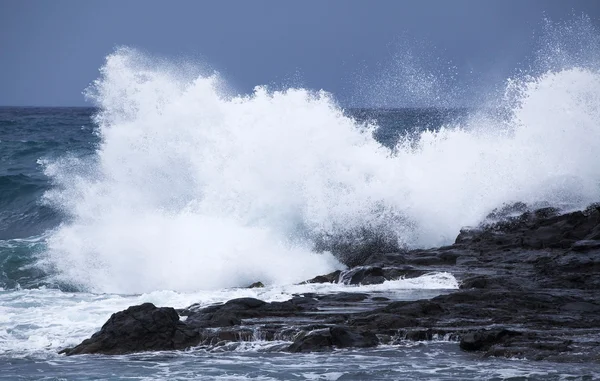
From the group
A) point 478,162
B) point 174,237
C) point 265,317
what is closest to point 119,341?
point 265,317

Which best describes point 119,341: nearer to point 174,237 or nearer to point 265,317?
point 265,317

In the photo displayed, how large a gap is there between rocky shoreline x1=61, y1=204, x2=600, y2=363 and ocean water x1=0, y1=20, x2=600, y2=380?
0.86m

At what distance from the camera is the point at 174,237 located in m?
17.5

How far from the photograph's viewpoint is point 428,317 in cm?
1086

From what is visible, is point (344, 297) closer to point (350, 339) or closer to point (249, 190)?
point (350, 339)

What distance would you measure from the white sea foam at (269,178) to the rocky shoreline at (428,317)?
Answer: 10.6 feet

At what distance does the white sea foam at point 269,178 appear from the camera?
1683cm

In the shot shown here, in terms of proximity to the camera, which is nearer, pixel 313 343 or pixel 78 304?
pixel 313 343

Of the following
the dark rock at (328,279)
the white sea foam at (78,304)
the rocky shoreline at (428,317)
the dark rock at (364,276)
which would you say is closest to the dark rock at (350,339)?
the rocky shoreline at (428,317)

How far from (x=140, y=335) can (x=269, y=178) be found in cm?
854

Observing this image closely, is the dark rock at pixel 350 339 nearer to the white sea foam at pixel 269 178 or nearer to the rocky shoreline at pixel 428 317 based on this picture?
the rocky shoreline at pixel 428 317

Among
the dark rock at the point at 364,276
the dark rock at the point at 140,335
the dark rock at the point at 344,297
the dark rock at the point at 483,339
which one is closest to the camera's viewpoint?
the dark rock at the point at 483,339

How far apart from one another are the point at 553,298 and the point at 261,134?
957 cm

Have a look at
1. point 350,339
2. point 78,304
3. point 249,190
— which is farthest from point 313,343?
point 249,190
